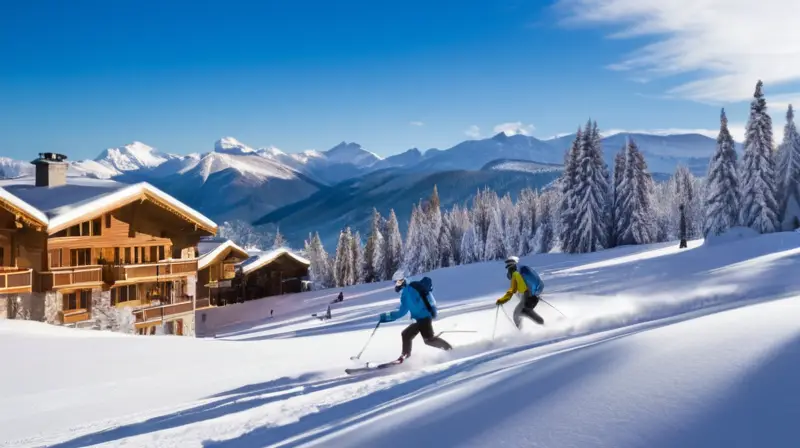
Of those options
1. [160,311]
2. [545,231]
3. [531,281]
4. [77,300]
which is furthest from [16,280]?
[545,231]

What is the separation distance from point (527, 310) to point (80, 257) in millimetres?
22219

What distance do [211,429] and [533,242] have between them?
78.8 m

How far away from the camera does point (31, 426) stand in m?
8.11

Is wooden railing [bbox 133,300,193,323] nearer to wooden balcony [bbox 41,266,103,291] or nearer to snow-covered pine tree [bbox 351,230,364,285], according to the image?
wooden balcony [bbox 41,266,103,291]


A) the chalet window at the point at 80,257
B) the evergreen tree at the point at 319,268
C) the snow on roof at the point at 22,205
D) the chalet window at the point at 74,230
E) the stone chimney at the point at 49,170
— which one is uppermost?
the stone chimney at the point at 49,170

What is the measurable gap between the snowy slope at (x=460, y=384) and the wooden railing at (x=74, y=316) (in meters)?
9.45

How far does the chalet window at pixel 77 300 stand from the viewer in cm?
2409

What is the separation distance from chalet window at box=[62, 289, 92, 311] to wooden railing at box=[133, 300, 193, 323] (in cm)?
229

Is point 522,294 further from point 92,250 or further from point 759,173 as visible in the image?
point 759,173

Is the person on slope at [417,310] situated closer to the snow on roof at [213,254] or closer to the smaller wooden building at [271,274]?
the snow on roof at [213,254]

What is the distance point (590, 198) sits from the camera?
2052 inches

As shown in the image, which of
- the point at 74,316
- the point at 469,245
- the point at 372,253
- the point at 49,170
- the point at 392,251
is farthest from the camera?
the point at 469,245

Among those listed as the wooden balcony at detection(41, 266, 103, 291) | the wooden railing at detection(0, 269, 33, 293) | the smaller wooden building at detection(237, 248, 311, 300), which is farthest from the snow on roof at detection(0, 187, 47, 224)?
the smaller wooden building at detection(237, 248, 311, 300)

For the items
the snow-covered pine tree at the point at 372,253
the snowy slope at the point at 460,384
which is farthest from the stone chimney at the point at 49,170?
the snow-covered pine tree at the point at 372,253
